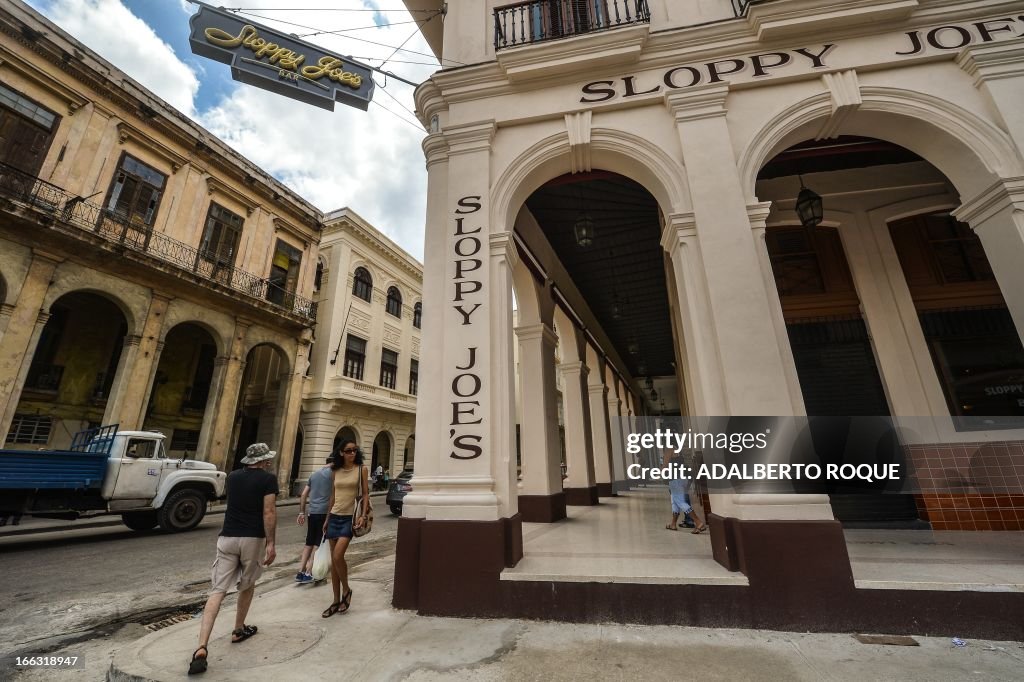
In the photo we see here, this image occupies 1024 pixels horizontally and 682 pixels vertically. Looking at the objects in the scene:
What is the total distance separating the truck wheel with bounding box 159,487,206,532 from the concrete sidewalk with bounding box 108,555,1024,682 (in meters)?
7.50

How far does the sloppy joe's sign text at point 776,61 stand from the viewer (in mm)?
4793

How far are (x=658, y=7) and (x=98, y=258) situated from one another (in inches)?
615

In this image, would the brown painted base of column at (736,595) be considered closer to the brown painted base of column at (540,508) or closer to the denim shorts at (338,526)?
the denim shorts at (338,526)

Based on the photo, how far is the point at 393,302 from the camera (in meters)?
24.3

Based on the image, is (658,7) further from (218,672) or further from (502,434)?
(218,672)

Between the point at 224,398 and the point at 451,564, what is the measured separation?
596 inches

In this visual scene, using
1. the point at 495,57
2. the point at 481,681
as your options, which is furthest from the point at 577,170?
the point at 481,681

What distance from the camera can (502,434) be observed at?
14.6 feet

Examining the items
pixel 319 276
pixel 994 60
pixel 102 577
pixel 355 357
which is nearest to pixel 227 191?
pixel 319 276

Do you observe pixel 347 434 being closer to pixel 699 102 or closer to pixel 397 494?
pixel 397 494

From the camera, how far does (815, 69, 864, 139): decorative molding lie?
15.5 ft

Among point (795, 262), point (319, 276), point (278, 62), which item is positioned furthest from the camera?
point (319, 276)

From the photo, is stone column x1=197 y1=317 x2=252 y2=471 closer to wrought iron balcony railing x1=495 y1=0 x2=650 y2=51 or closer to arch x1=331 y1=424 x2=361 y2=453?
arch x1=331 y1=424 x2=361 y2=453

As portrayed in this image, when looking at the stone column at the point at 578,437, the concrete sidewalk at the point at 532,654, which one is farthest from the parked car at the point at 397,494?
the concrete sidewalk at the point at 532,654
